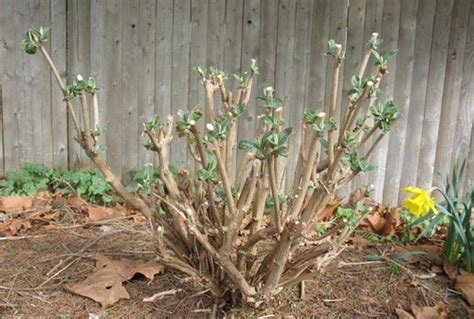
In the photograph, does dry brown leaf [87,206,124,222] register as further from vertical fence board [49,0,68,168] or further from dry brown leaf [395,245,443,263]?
dry brown leaf [395,245,443,263]

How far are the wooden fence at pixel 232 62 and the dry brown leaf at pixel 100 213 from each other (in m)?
0.91

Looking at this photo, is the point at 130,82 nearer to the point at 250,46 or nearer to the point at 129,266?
the point at 250,46

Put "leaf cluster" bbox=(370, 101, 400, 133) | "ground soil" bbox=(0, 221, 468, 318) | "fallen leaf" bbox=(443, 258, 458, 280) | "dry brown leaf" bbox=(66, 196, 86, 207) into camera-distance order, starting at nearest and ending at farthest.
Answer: "leaf cluster" bbox=(370, 101, 400, 133) < "ground soil" bbox=(0, 221, 468, 318) < "fallen leaf" bbox=(443, 258, 458, 280) < "dry brown leaf" bbox=(66, 196, 86, 207)

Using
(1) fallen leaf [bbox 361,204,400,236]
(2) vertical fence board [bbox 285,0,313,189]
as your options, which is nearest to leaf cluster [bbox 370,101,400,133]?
(1) fallen leaf [bbox 361,204,400,236]

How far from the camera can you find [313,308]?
304 cm

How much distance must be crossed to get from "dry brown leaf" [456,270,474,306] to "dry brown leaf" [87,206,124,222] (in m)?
2.35

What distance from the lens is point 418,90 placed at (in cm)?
519

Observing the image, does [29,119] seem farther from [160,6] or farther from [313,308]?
[313,308]

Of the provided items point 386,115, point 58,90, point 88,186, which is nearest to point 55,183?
point 88,186

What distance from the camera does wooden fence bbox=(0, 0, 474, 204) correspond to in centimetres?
507

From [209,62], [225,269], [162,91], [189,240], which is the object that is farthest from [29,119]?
[225,269]

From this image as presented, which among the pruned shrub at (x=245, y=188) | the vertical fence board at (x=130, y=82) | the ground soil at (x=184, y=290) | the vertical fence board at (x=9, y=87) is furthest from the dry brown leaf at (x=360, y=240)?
the vertical fence board at (x=9, y=87)

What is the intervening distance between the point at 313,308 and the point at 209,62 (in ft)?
8.87

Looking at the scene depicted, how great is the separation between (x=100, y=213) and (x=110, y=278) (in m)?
1.31
